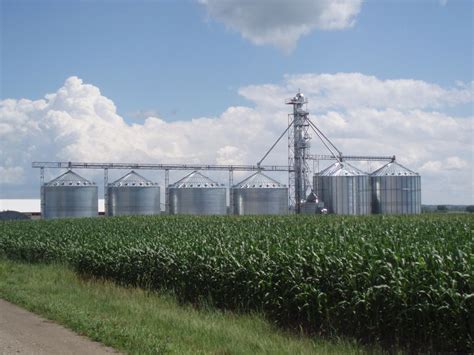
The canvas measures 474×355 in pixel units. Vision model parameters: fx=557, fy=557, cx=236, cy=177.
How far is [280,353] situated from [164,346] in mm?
1921

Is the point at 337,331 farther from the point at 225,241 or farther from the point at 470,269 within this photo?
the point at 225,241

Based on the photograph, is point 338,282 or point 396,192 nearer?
point 338,282

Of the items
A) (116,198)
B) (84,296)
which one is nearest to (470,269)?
(84,296)

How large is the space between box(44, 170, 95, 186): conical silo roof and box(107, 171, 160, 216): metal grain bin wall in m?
2.89

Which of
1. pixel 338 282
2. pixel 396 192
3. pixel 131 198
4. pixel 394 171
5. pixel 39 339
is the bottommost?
pixel 39 339

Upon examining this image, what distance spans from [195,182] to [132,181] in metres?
7.41

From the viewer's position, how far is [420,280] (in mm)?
9211

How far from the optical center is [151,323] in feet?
37.9

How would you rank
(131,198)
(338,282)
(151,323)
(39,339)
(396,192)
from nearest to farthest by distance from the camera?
1. (39,339)
2. (338,282)
3. (151,323)
4. (396,192)
5. (131,198)

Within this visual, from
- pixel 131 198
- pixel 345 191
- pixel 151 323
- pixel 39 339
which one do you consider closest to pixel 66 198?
pixel 131 198

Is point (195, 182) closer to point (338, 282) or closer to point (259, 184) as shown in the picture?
point (259, 184)

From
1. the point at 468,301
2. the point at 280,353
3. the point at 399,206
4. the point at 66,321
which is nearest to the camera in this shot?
the point at 468,301

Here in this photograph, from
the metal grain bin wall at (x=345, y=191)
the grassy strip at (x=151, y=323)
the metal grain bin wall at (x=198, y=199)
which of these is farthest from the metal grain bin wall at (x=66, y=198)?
the grassy strip at (x=151, y=323)

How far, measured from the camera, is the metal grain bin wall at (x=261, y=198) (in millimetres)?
64375
